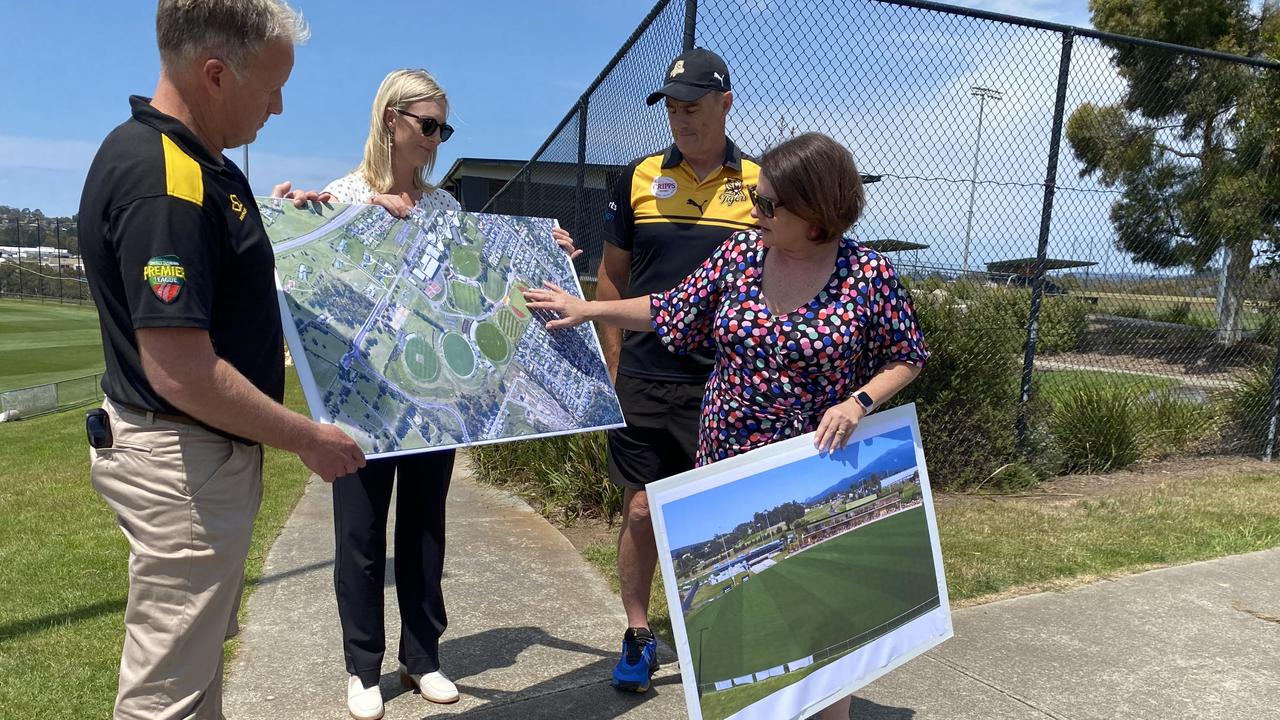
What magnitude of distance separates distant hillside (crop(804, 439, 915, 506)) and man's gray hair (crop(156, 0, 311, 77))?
1661 mm

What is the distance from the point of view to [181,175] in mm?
1771

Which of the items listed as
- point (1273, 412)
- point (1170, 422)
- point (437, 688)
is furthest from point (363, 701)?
point (1273, 412)

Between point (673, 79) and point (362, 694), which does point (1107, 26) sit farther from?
point (362, 694)

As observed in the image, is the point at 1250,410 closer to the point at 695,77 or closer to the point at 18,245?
the point at 695,77

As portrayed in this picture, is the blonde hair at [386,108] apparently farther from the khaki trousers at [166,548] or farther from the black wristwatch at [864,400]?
the black wristwatch at [864,400]

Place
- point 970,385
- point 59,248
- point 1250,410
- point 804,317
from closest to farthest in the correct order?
point 804,317 < point 970,385 < point 1250,410 < point 59,248

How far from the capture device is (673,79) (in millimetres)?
3113

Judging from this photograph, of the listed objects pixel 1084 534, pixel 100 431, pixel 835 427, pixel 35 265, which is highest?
pixel 35 265

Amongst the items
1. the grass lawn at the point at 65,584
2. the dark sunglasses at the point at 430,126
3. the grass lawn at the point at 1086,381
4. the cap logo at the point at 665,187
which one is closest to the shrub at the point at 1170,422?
the grass lawn at the point at 1086,381

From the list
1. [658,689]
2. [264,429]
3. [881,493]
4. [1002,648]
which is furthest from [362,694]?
[1002,648]

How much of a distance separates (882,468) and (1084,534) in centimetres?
361

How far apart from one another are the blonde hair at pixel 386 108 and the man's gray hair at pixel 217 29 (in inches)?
37.5

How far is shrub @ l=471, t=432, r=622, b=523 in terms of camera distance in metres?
5.66

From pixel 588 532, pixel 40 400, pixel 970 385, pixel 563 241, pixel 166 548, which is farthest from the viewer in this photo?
pixel 40 400
